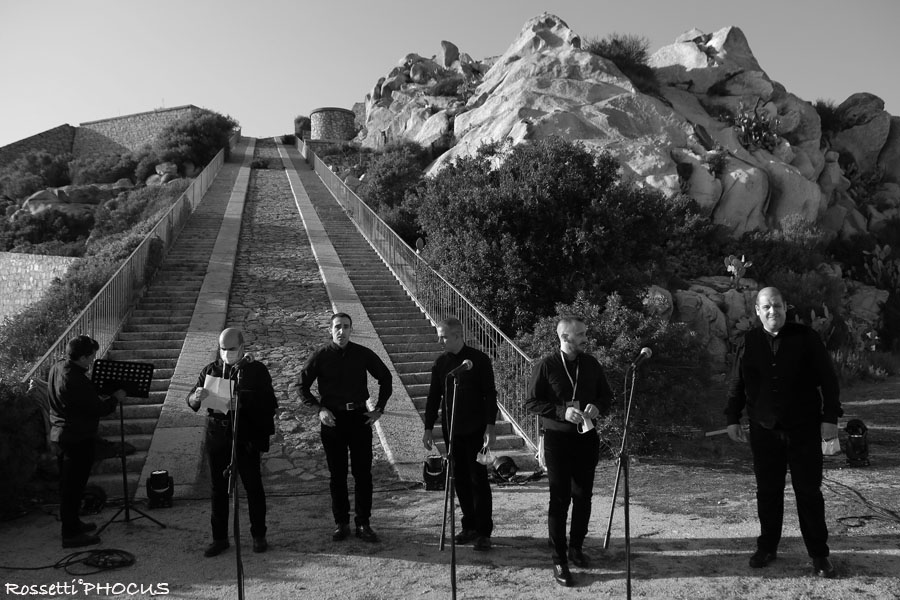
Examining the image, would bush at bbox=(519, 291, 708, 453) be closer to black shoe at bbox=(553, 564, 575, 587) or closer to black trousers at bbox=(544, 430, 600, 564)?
black trousers at bbox=(544, 430, 600, 564)

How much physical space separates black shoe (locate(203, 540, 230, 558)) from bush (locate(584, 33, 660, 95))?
88.0 ft

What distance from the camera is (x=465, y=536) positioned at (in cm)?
493

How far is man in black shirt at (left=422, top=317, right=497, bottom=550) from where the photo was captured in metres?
4.89

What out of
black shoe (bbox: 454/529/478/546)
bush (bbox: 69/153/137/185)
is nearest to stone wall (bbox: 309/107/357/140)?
bush (bbox: 69/153/137/185)

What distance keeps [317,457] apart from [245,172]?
1109 inches

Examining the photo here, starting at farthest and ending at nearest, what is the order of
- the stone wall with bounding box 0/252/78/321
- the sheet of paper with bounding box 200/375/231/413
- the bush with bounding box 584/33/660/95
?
the bush with bounding box 584/33/660/95, the stone wall with bounding box 0/252/78/321, the sheet of paper with bounding box 200/375/231/413

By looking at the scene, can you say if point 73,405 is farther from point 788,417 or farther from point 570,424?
point 788,417

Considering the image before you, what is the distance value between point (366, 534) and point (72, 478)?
233cm

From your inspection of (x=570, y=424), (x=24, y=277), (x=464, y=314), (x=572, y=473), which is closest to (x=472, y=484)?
(x=572, y=473)

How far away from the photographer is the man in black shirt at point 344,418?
5086mm

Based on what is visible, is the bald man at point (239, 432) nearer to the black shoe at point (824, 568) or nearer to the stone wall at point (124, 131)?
the black shoe at point (824, 568)

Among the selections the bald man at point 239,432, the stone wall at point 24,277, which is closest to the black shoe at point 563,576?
the bald man at point 239,432

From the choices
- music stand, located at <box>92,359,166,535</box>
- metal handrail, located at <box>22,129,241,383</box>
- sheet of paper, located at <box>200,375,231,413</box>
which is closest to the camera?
sheet of paper, located at <box>200,375,231,413</box>

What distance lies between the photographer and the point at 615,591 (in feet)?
13.3
